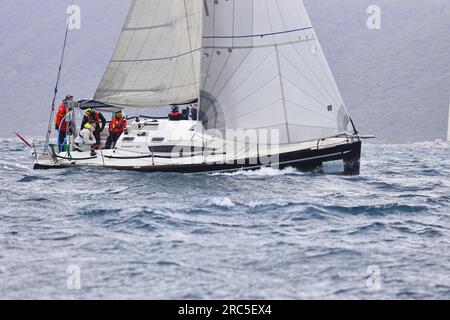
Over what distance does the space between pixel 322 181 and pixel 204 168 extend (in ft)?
10.8

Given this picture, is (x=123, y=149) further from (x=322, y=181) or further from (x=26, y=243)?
(x=26, y=243)

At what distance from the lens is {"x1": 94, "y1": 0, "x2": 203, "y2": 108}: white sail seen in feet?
87.8

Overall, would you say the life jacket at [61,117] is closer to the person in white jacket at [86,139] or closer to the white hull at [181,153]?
the person in white jacket at [86,139]

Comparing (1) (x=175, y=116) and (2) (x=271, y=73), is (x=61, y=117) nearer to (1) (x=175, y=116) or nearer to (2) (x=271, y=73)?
(1) (x=175, y=116)

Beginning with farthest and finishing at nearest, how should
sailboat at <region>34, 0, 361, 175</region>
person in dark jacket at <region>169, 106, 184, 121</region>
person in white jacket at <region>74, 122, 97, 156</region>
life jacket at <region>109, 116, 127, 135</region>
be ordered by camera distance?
person in white jacket at <region>74, 122, 97, 156</region>, life jacket at <region>109, 116, 127, 135</region>, person in dark jacket at <region>169, 106, 184, 121</region>, sailboat at <region>34, 0, 361, 175</region>

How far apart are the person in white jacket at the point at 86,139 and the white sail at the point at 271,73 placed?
5016 mm

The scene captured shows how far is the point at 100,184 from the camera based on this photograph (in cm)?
2242

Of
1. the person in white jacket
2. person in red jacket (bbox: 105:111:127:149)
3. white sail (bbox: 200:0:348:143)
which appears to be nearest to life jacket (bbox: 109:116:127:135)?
person in red jacket (bbox: 105:111:127:149)

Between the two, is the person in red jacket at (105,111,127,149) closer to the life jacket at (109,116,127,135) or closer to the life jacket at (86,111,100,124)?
the life jacket at (109,116,127,135)

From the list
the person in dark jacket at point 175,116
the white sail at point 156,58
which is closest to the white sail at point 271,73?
the person in dark jacket at point 175,116

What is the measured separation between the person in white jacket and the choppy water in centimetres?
319

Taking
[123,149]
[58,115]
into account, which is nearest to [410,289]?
[123,149]

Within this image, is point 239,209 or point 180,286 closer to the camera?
point 180,286
